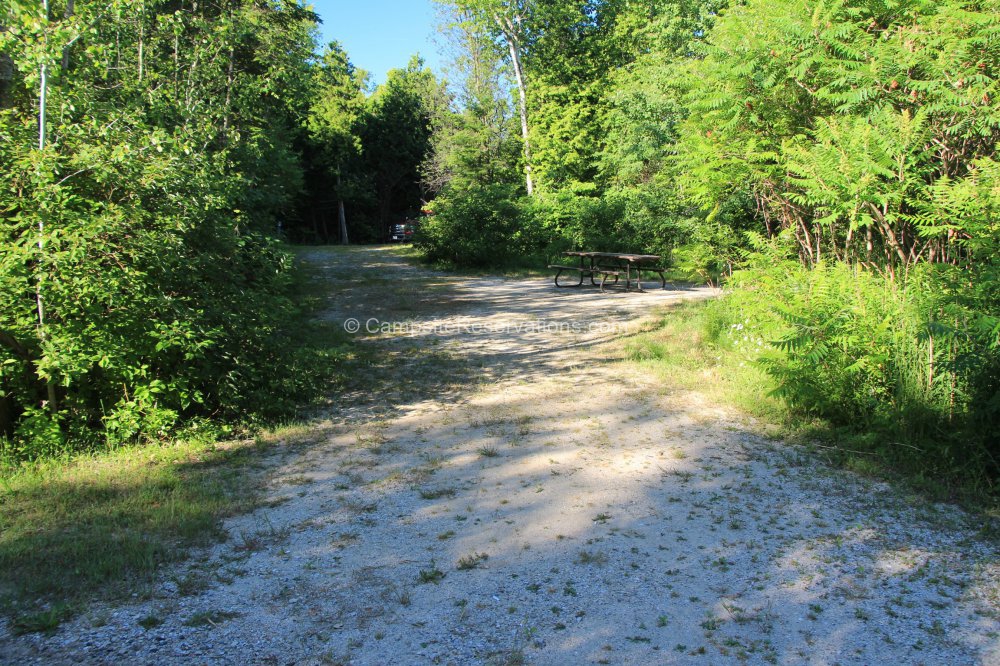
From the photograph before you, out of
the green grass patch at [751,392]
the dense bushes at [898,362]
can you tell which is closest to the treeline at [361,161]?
the green grass patch at [751,392]

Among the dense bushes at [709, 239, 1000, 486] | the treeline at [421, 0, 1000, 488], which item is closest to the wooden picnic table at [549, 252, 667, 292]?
the treeline at [421, 0, 1000, 488]

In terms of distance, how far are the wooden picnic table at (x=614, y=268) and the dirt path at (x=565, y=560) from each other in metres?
8.80

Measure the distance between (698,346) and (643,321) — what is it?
2387 millimetres

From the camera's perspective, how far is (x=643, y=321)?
10703 mm

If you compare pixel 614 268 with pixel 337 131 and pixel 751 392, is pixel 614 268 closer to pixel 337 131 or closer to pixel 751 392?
pixel 751 392

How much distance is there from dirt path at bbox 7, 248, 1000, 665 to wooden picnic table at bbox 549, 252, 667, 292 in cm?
880

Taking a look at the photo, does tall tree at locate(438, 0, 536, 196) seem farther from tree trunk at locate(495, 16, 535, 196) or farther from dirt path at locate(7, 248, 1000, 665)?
dirt path at locate(7, 248, 1000, 665)

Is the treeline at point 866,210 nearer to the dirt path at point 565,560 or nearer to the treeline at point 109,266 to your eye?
the dirt path at point 565,560

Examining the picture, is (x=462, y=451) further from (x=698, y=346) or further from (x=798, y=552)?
(x=698, y=346)

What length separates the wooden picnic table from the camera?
14743 millimetres

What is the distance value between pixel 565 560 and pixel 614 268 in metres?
13.7

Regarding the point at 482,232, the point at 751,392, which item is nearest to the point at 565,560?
the point at 751,392

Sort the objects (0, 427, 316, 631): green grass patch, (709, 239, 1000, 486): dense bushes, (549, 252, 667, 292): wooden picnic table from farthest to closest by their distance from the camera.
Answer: (549, 252, 667, 292): wooden picnic table < (709, 239, 1000, 486): dense bushes < (0, 427, 316, 631): green grass patch

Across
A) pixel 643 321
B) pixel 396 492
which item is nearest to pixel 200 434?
pixel 396 492
